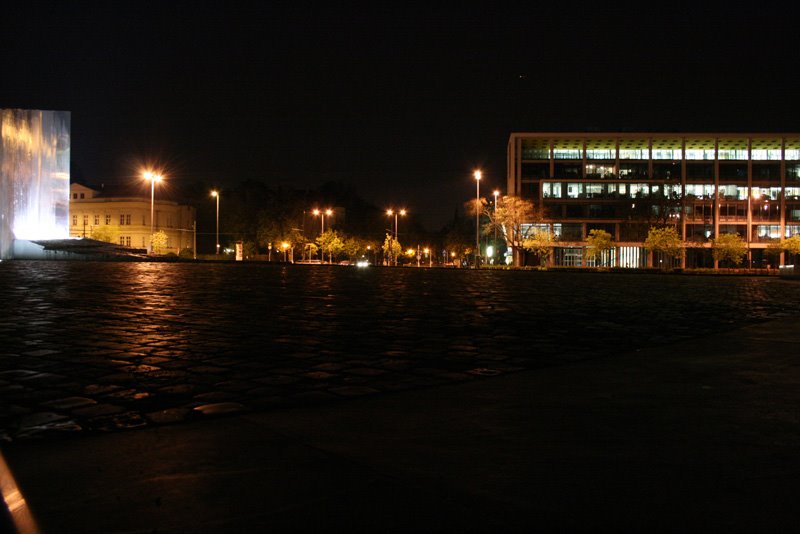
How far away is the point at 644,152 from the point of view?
307 ft

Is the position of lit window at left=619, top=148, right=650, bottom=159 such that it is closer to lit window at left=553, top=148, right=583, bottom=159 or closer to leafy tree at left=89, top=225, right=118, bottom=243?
lit window at left=553, top=148, right=583, bottom=159

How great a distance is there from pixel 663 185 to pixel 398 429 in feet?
300

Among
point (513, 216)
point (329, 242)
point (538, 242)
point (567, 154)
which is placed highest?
point (567, 154)

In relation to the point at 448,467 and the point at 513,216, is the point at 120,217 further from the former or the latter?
the point at 448,467

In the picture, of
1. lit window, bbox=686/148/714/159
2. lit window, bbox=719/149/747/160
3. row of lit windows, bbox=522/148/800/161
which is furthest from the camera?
lit window, bbox=686/148/714/159

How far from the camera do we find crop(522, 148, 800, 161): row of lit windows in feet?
304

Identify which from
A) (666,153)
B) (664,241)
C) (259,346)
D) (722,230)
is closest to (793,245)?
(722,230)

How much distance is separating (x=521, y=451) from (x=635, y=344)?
16.6ft

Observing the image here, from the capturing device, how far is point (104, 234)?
278ft

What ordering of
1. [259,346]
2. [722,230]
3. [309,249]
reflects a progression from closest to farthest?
[259,346]
[722,230]
[309,249]

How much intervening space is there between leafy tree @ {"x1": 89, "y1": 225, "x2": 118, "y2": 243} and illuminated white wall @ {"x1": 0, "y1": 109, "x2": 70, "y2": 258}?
27.7 meters

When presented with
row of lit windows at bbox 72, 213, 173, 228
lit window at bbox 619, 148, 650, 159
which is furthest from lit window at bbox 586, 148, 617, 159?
row of lit windows at bbox 72, 213, 173, 228

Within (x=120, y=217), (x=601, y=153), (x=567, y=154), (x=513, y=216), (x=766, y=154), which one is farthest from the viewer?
(x=120, y=217)

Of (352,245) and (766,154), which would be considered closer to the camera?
(766,154)
